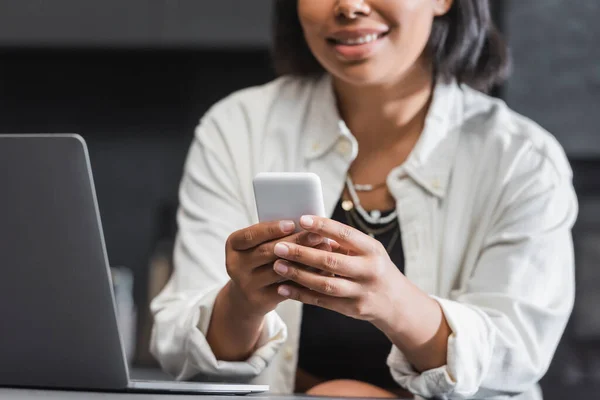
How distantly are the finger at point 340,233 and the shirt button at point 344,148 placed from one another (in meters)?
0.41

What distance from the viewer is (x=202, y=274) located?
1067 millimetres

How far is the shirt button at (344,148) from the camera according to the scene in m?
1.16

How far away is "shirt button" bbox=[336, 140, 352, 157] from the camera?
116cm

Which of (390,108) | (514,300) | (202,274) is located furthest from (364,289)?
(390,108)

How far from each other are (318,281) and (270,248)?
5cm

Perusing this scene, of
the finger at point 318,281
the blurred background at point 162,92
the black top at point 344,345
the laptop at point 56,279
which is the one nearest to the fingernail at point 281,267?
the finger at point 318,281

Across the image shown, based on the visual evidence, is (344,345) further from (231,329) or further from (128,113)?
(128,113)

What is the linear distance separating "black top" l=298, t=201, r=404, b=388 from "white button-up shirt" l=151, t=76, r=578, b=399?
27mm

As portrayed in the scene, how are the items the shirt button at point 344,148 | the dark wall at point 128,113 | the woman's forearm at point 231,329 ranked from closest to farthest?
the woman's forearm at point 231,329, the shirt button at point 344,148, the dark wall at point 128,113

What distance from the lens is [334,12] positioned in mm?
1036

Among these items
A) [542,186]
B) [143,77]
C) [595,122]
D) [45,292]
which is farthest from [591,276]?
[45,292]

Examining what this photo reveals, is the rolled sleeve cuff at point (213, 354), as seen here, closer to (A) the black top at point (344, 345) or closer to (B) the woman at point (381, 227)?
(B) the woman at point (381, 227)

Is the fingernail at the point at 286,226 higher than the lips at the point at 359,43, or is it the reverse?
the lips at the point at 359,43

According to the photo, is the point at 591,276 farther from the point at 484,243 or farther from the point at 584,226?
the point at 484,243
